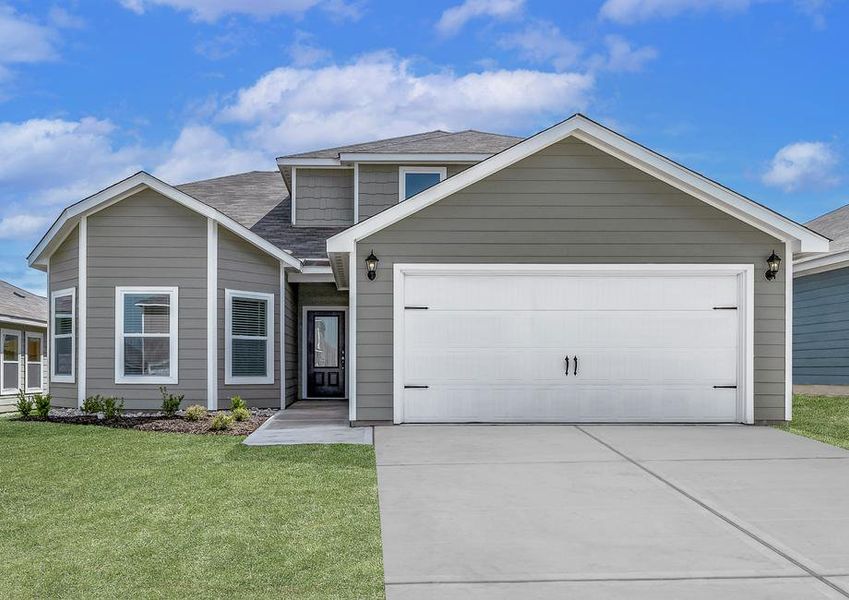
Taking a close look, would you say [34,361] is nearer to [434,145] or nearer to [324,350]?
[324,350]

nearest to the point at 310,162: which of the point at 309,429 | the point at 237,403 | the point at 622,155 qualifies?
the point at 237,403

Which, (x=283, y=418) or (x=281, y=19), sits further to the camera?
(x=281, y=19)

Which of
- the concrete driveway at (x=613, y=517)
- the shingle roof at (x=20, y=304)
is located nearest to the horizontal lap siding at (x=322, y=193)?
the shingle roof at (x=20, y=304)

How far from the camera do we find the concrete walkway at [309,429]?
371 inches

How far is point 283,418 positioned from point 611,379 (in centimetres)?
521

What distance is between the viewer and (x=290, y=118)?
1473 inches

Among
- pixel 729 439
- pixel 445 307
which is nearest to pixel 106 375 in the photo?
pixel 445 307

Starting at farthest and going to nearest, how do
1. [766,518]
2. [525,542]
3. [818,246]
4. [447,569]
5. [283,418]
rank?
1. [283,418]
2. [818,246]
3. [766,518]
4. [525,542]
5. [447,569]

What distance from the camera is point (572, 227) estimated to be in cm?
1052

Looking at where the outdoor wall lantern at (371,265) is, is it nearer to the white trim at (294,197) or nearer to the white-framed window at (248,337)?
the white-framed window at (248,337)

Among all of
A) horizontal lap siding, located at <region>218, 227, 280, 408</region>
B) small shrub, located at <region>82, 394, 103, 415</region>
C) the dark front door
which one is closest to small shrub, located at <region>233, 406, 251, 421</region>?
horizontal lap siding, located at <region>218, 227, 280, 408</region>

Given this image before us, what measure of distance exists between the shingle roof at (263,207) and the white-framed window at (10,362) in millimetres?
6678

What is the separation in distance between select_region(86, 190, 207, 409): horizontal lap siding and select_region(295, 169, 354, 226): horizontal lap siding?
3982mm

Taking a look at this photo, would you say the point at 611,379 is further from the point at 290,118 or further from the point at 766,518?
the point at 290,118
